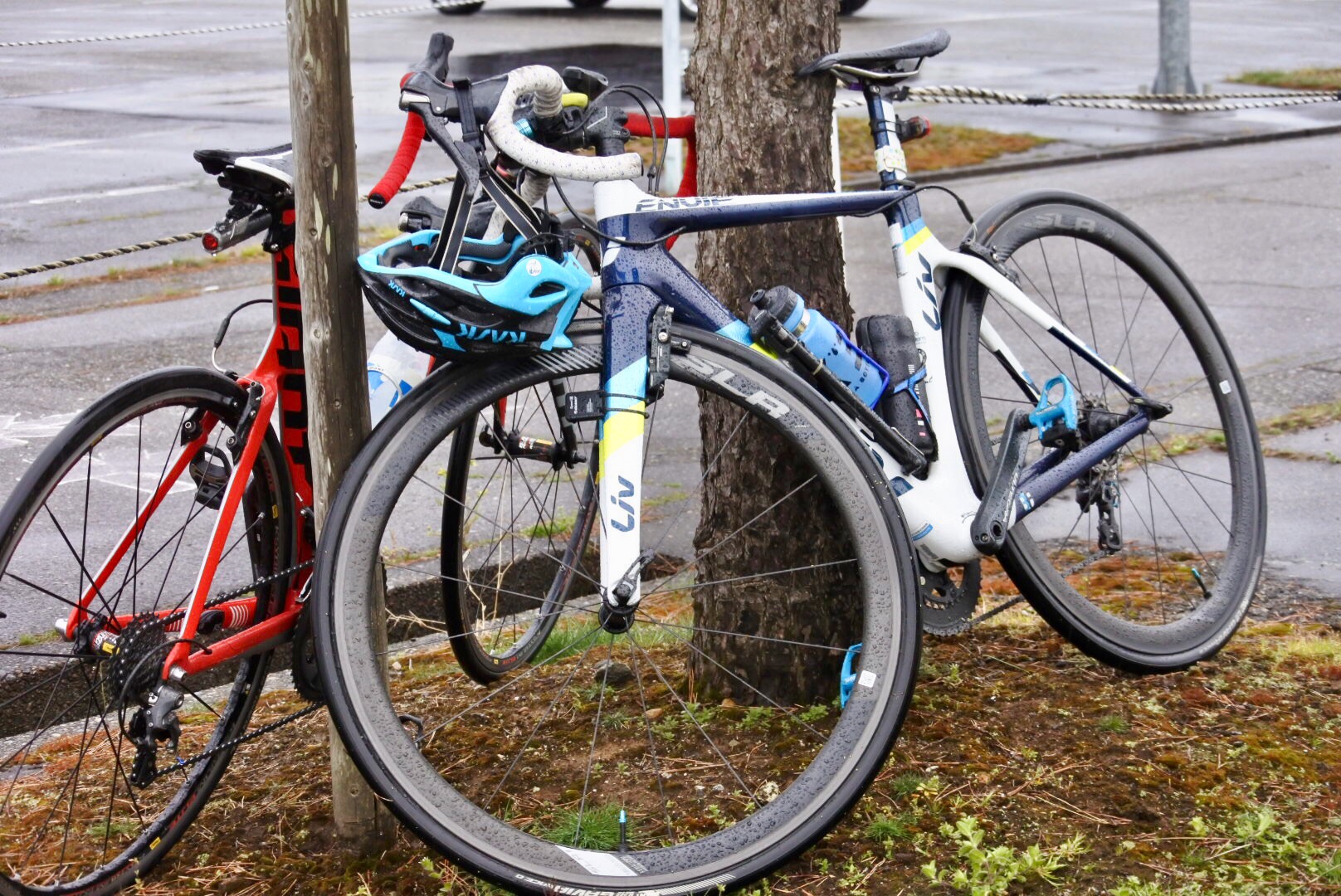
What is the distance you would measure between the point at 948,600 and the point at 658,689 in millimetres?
737

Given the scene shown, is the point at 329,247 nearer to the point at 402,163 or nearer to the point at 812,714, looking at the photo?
the point at 402,163

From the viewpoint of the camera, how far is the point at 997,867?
2.70m

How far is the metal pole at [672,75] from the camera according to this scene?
1065 cm

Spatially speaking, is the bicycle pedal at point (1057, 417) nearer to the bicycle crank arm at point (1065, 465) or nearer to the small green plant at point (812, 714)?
the bicycle crank arm at point (1065, 465)

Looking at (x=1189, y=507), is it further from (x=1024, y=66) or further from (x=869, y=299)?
(x=1024, y=66)

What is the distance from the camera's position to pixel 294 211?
2.76m

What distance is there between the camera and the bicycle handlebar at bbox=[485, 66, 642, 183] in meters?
2.51

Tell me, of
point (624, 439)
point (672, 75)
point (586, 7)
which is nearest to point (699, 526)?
point (624, 439)

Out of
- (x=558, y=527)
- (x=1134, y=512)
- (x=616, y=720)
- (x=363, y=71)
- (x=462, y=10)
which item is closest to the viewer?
(x=616, y=720)

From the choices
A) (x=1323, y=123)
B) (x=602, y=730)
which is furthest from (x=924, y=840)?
(x=1323, y=123)

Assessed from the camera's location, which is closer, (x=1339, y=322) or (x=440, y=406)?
(x=440, y=406)

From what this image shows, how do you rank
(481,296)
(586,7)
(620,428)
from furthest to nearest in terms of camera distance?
(586,7)
(620,428)
(481,296)

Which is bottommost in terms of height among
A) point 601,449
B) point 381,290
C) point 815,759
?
point 815,759

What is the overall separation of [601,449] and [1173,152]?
11.6 m
